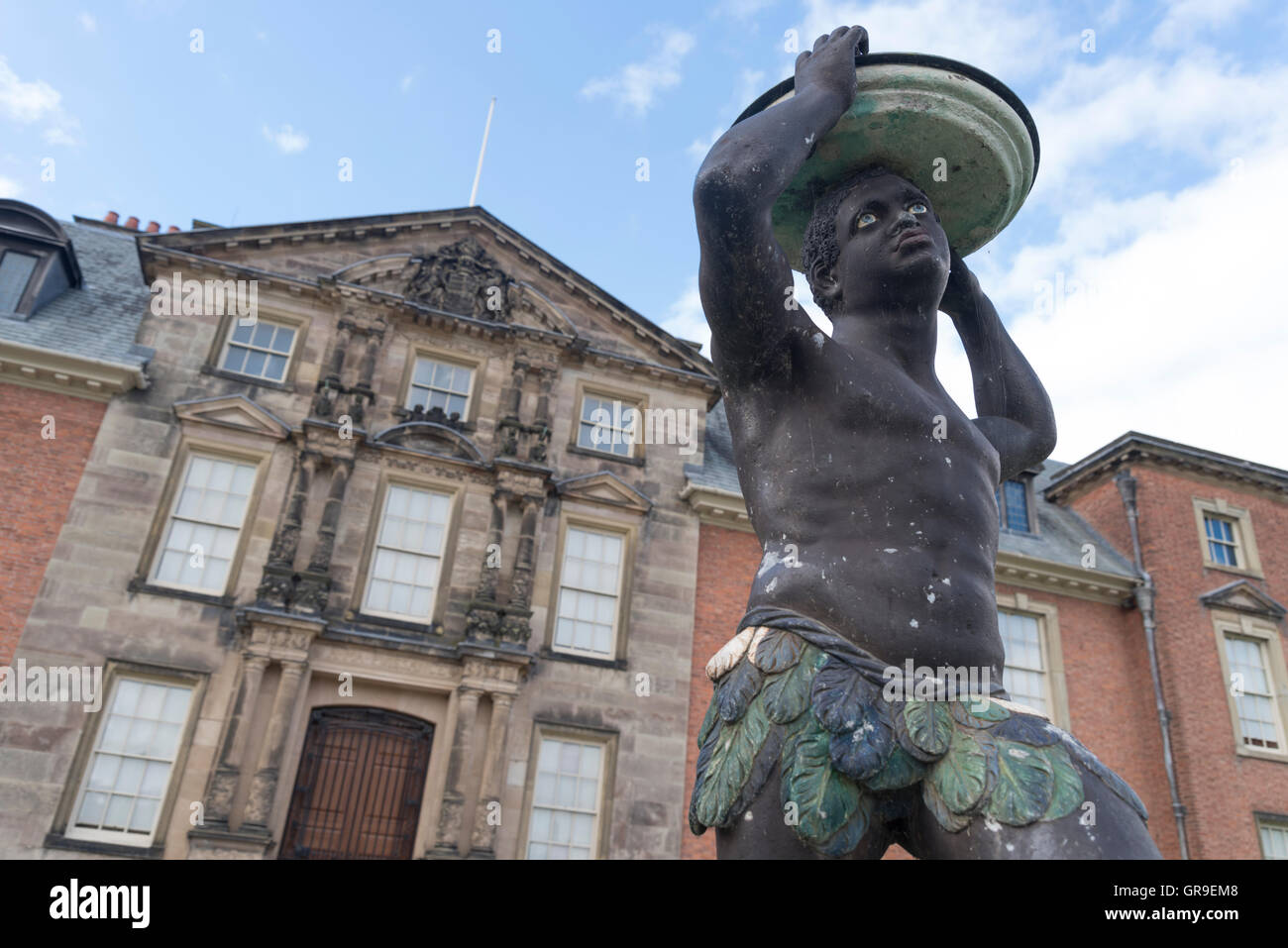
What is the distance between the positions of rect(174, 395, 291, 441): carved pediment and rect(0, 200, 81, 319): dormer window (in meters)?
3.25

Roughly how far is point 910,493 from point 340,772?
42.2 feet

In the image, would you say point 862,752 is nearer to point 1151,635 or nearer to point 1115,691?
point 1115,691

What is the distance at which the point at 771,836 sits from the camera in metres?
1.99

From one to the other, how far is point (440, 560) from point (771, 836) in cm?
1348

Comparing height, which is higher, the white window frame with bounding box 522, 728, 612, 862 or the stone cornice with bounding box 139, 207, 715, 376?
the stone cornice with bounding box 139, 207, 715, 376

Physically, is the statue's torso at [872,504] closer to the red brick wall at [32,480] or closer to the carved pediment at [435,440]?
the carved pediment at [435,440]

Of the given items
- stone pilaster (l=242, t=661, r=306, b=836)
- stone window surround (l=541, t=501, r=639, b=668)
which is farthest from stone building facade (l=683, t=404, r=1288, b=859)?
stone pilaster (l=242, t=661, r=306, b=836)

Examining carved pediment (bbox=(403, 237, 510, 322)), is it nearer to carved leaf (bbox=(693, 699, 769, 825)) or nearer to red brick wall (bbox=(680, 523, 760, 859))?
red brick wall (bbox=(680, 523, 760, 859))

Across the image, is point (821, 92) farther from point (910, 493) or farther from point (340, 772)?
point (340, 772)

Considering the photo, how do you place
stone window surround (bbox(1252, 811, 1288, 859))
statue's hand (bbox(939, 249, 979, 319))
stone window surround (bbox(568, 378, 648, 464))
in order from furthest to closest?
1. stone window surround (bbox(1252, 811, 1288, 859))
2. stone window surround (bbox(568, 378, 648, 464))
3. statue's hand (bbox(939, 249, 979, 319))

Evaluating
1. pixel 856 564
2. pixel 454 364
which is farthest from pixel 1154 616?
pixel 856 564

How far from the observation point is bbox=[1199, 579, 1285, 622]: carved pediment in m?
18.8

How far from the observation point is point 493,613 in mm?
14422
